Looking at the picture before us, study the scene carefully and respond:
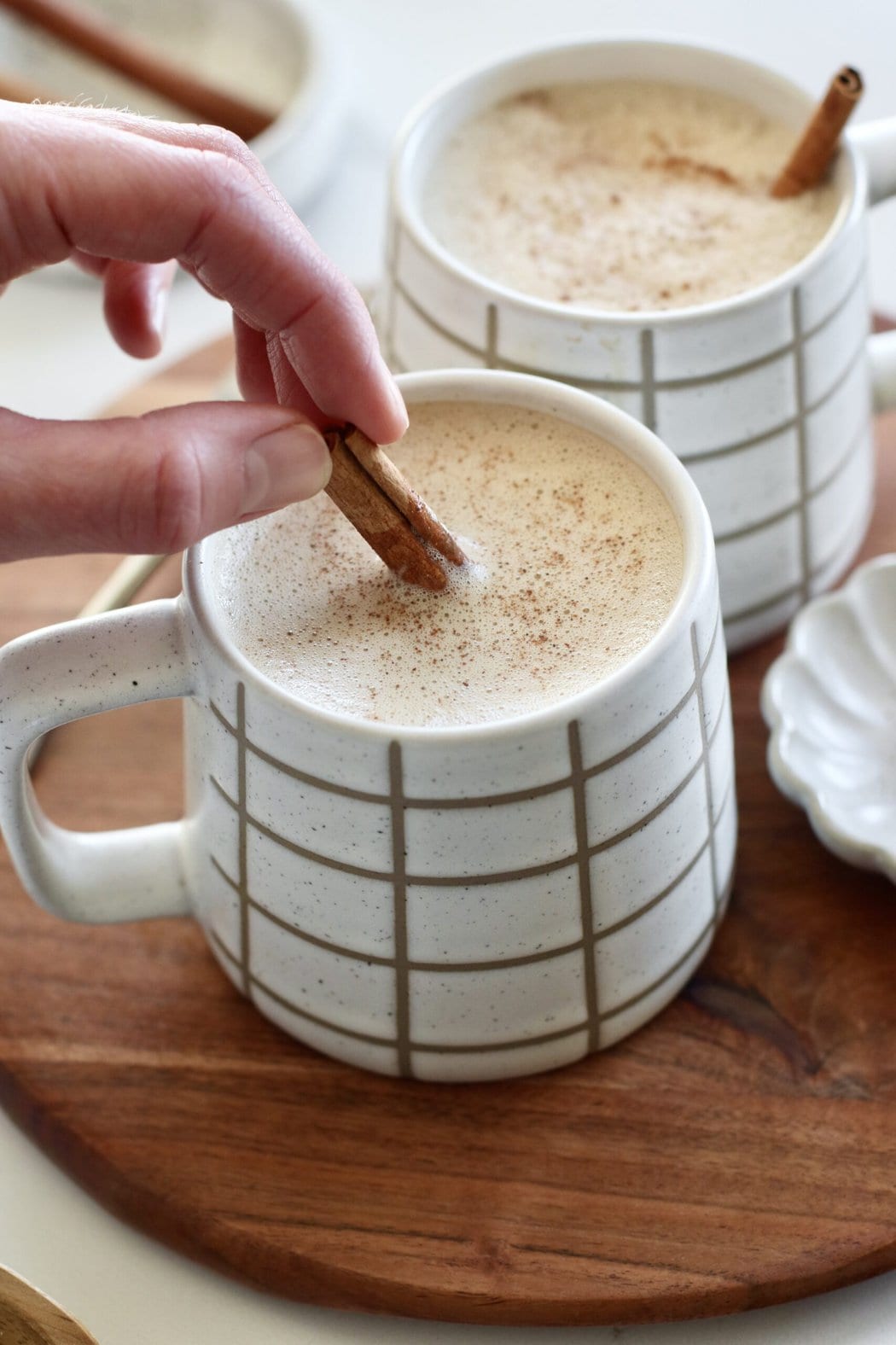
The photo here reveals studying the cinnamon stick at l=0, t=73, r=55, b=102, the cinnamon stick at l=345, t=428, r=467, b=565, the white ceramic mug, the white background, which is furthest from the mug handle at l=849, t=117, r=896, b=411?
the cinnamon stick at l=0, t=73, r=55, b=102

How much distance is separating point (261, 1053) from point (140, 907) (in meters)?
0.08

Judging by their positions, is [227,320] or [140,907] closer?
[140,907]

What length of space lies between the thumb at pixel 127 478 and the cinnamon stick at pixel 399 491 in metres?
0.06

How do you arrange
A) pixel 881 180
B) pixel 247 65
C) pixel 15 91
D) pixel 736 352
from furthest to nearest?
1. pixel 247 65
2. pixel 15 91
3. pixel 881 180
4. pixel 736 352

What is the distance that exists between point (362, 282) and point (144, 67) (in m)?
0.31

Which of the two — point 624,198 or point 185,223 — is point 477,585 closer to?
point 185,223

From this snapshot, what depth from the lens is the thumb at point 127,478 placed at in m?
0.47

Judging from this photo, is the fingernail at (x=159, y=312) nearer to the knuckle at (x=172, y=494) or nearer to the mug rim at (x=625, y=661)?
the mug rim at (x=625, y=661)

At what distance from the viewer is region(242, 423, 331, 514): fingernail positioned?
52 cm

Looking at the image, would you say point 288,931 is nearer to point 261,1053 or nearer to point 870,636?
point 261,1053

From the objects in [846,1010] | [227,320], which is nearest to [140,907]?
[846,1010]

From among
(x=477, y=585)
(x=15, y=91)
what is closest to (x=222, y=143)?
(x=477, y=585)

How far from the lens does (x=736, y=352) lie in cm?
72

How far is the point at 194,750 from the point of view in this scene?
625 millimetres
